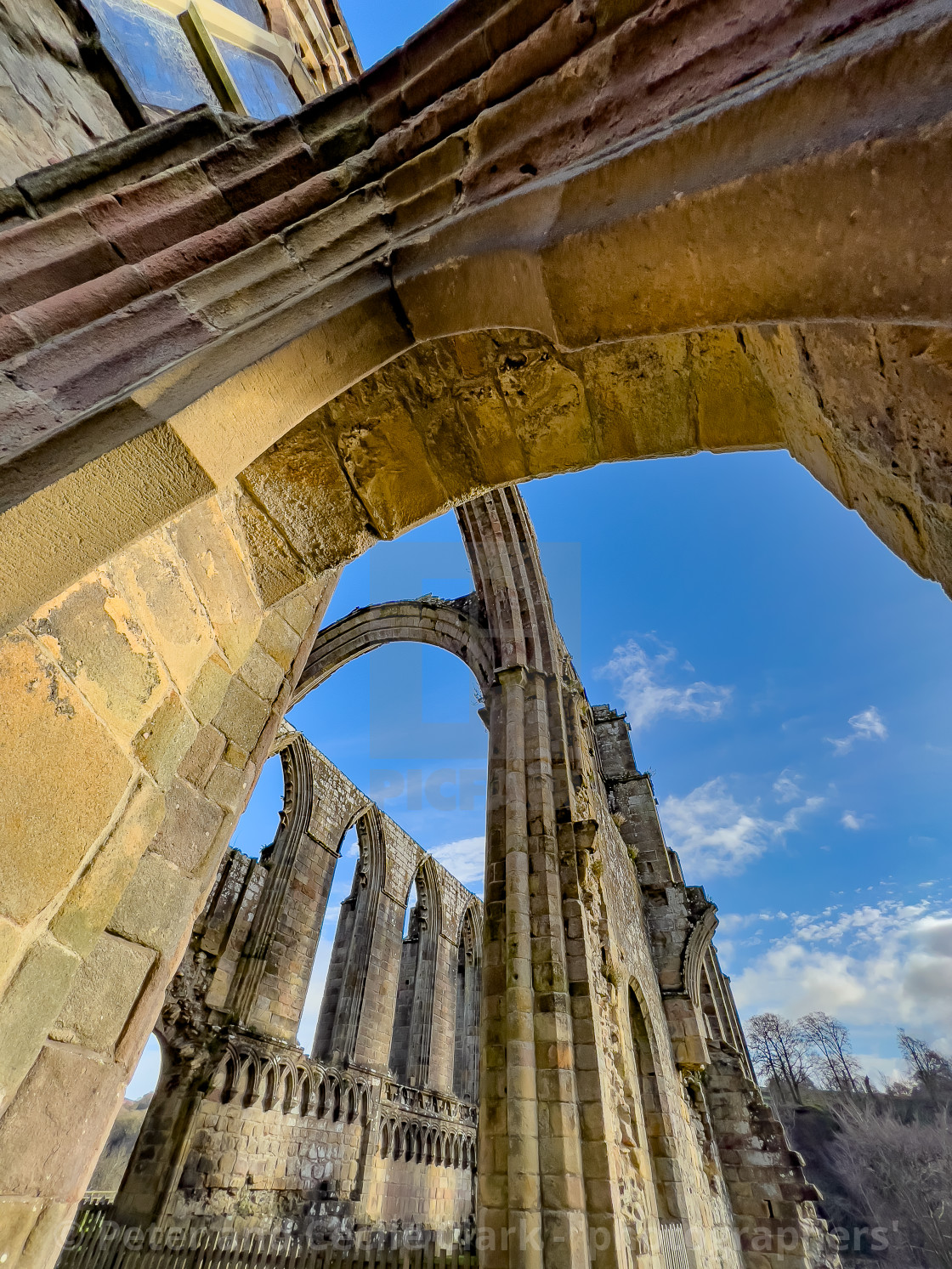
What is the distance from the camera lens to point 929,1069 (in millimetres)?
31375

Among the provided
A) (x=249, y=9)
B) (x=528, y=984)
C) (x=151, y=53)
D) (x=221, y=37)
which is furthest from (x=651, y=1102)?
(x=249, y=9)

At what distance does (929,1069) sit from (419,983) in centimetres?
3536

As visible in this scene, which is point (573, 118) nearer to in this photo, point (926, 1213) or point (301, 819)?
point (301, 819)

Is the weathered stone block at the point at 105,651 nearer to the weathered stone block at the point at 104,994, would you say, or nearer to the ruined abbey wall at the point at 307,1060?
the weathered stone block at the point at 104,994

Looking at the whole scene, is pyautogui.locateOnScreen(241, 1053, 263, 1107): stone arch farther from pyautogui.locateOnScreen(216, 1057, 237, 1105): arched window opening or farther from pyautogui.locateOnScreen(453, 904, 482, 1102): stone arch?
pyautogui.locateOnScreen(453, 904, 482, 1102): stone arch

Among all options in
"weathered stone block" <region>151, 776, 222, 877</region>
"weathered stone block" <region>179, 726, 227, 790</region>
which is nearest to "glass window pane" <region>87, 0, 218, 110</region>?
"weathered stone block" <region>179, 726, 227, 790</region>

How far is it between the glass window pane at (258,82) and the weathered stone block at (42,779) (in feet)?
12.1

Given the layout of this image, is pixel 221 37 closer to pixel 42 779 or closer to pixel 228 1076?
pixel 42 779

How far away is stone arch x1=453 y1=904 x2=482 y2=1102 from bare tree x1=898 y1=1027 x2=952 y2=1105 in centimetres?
3010

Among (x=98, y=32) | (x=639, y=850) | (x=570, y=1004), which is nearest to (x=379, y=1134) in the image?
(x=639, y=850)

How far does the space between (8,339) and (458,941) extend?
17.8 metres

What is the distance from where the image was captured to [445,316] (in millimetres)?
1368

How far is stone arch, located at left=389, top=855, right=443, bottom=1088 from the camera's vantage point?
13.0 metres

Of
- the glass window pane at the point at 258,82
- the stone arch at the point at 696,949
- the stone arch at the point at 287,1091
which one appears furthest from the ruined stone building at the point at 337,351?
the stone arch at the point at 696,949
